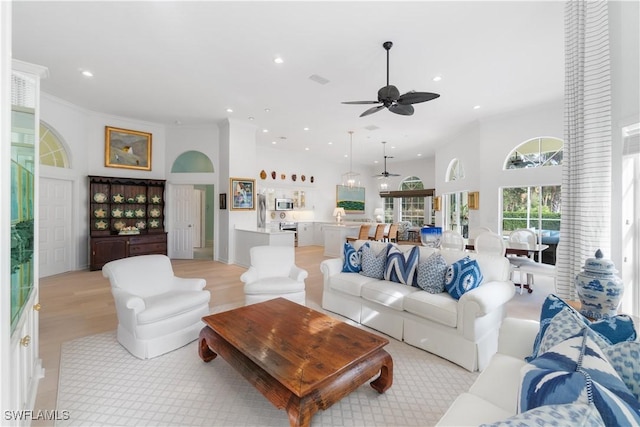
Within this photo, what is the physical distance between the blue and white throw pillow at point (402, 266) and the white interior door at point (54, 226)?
21.3 ft

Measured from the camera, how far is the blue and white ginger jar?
1813 millimetres

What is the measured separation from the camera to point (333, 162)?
38.0ft

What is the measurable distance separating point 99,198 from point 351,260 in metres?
5.99

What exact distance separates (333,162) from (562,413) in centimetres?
1121

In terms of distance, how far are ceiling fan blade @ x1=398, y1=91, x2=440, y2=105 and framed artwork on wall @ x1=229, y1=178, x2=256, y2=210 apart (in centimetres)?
450

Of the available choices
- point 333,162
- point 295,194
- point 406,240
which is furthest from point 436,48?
point 406,240

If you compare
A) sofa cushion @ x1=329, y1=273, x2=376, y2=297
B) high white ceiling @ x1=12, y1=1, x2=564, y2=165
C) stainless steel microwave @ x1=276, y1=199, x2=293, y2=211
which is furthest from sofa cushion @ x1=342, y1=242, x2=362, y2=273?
stainless steel microwave @ x1=276, y1=199, x2=293, y2=211

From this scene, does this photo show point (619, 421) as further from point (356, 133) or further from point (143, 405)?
point (356, 133)

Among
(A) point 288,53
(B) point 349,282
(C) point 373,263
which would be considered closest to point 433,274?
(C) point 373,263

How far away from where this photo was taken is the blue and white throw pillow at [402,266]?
122 inches

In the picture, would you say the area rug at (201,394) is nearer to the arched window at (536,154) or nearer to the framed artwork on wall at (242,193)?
the framed artwork on wall at (242,193)

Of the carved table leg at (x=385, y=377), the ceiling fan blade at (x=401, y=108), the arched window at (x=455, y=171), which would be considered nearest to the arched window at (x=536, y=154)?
the arched window at (x=455, y=171)

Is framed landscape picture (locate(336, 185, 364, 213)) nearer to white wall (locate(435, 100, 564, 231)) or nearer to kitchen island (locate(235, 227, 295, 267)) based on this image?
white wall (locate(435, 100, 564, 231))

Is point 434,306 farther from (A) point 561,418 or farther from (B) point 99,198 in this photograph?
(B) point 99,198
